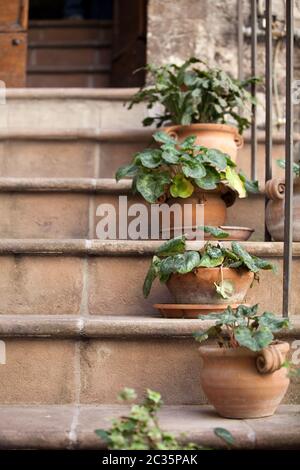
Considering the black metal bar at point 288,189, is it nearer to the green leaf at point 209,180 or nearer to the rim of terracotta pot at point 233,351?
the rim of terracotta pot at point 233,351

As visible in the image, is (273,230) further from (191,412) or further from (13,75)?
(13,75)

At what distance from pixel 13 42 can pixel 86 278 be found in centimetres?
229

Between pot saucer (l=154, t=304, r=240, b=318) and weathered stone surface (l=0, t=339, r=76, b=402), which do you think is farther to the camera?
pot saucer (l=154, t=304, r=240, b=318)

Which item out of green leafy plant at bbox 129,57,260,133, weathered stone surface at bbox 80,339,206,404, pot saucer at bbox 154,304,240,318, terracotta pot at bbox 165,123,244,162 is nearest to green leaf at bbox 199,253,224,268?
pot saucer at bbox 154,304,240,318

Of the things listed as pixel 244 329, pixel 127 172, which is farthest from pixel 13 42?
pixel 244 329

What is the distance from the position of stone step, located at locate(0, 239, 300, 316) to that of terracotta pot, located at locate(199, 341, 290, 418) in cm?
47

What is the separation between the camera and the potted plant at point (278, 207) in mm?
2156

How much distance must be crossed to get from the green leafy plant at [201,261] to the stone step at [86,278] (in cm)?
12

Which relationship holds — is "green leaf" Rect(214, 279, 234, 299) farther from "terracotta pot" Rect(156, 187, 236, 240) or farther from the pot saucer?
"terracotta pot" Rect(156, 187, 236, 240)

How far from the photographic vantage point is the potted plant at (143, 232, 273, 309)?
1917 millimetres

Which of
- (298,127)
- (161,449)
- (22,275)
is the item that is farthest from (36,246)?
(298,127)

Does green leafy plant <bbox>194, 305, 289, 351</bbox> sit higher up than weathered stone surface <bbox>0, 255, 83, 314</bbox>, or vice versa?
weathered stone surface <bbox>0, 255, 83, 314</bbox>

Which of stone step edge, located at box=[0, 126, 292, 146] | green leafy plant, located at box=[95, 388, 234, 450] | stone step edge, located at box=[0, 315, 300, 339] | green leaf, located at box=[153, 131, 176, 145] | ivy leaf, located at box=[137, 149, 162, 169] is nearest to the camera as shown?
green leafy plant, located at box=[95, 388, 234, 450]

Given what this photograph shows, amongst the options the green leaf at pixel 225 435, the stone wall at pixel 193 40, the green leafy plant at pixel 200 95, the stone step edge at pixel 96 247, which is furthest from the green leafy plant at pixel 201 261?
the stone wall at pixel 193 40
